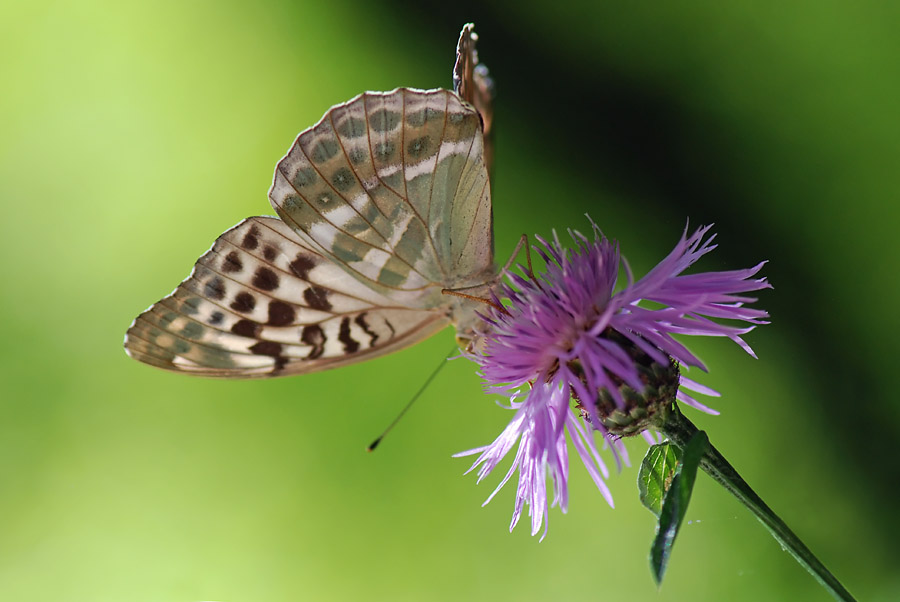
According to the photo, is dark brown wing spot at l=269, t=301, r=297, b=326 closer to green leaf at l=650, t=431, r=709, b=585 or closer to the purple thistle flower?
the purple thistle flower

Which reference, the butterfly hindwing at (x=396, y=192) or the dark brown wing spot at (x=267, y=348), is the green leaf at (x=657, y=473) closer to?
the butterfly hindwing at (x=396, y=192)

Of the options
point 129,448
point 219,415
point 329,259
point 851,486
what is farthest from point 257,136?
point 851,486

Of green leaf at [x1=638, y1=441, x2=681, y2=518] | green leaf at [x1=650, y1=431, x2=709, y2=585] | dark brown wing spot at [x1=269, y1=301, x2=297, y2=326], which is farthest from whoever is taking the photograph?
dark brown wing spot at [x1=269, y1=301, x2=297, y2=326]

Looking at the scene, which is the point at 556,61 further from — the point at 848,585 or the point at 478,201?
the point at 848,585

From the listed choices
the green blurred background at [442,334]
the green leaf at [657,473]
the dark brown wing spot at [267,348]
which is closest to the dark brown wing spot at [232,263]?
the dark brown wing spot at [267,348]

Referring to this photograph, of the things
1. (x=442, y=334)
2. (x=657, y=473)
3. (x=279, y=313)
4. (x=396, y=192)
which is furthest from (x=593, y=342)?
(x=442, y=334)

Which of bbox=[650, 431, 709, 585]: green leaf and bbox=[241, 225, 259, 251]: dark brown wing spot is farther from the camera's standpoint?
bbox=[241, 225, 259, 251]: dark brown wing spot

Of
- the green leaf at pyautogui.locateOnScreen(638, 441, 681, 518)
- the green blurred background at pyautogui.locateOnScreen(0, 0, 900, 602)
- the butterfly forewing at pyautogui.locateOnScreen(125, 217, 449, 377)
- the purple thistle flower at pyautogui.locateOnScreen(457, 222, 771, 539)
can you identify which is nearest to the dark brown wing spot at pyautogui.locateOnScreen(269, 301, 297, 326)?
the butterfly forewing at pyautogui.locateOnScreen(125, 217, 449, 377)
